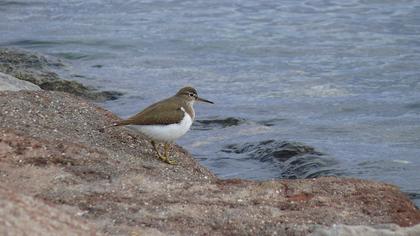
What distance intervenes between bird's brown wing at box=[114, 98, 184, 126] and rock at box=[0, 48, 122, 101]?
5824mm

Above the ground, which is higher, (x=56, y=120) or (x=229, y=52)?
(x=56, y=120)

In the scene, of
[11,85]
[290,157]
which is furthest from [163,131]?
[290,157]

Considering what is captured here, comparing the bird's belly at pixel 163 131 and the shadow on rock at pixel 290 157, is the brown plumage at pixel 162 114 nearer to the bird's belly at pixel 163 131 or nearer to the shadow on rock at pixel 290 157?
the bird's belly at pixel 163 131

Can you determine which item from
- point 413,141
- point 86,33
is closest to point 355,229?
point 413,141

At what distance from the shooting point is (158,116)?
9.62 meters

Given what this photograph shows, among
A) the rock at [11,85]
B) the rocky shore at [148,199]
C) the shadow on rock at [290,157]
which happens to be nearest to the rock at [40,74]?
the rock at [11,85]

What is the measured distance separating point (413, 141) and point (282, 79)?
Answer: 4319 millimetres

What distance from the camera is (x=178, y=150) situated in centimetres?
1053

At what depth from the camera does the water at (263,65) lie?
13.3m

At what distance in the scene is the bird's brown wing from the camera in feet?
30.9

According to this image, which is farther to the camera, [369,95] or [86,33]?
[86,33]

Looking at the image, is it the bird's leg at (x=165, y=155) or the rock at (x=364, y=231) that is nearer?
the rock at (x=364, y=231)

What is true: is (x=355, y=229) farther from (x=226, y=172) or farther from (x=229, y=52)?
(x=229, y=52)

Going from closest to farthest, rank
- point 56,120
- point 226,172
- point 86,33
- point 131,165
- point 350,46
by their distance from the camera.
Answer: point 131,165 → point 56,120 → point 226,172 → point 350,46 → point 86,33
